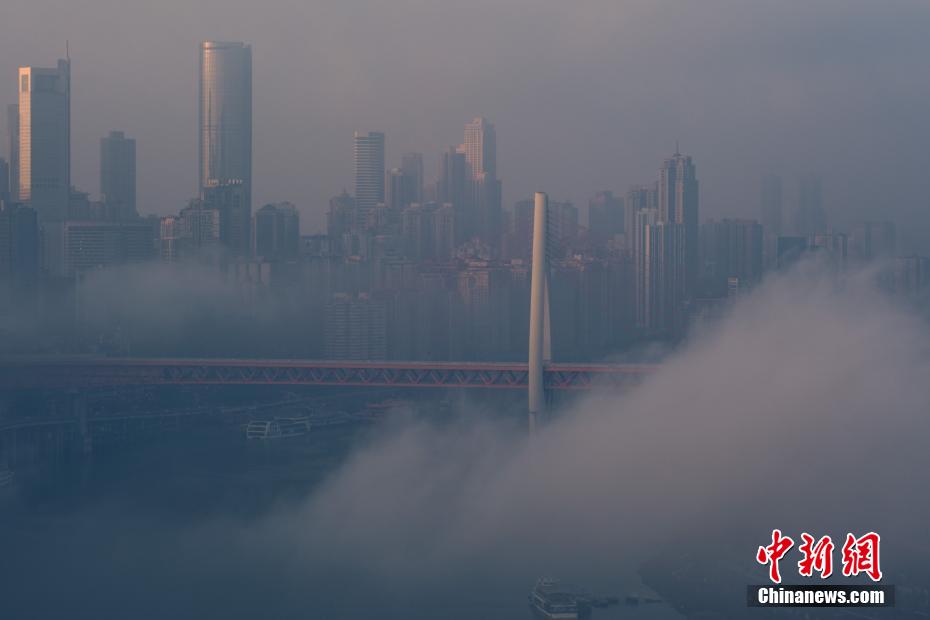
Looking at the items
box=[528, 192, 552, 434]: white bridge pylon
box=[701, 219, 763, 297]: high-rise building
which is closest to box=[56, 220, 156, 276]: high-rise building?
box=[701, 219, 763, 297]: high-rise building

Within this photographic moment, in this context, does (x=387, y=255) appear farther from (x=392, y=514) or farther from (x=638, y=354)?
(x=392, y=514)

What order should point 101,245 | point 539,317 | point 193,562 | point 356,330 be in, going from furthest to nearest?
point 101,245
point 356,330
point 539,317
point 193,562

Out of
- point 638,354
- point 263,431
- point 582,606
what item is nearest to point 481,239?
point 638,354

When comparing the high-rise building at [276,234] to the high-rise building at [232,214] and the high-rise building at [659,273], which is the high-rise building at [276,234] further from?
the high-rise building at [659,273]

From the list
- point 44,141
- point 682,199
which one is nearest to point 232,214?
point 44,141

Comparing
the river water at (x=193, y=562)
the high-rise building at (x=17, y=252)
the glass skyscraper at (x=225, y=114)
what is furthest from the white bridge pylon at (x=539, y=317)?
the glass skyscraper at (x=225, y=114)

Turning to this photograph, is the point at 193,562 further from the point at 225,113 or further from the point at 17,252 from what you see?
the point at 225,113
